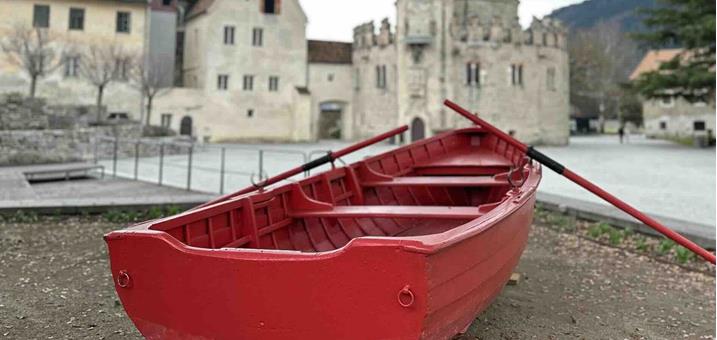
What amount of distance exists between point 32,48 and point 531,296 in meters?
32.2

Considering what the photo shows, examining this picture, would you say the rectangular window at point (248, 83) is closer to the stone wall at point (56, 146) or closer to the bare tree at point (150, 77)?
the bare tree at point (150, 77)

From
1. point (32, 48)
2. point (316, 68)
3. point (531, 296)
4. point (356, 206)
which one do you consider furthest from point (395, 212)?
point (316, 68)

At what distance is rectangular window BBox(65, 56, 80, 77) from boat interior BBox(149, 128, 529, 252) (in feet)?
98.9

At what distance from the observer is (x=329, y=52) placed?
3716cm

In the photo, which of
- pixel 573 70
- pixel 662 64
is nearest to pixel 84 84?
pixel 662 64

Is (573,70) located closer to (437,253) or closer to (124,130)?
(124,130)

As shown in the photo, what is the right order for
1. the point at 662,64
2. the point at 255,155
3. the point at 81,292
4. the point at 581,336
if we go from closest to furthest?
1. the point at 581,336
2. the point at 81,292
3. the point at 255,155
4. the point at 662,64

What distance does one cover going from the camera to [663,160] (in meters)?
20.7

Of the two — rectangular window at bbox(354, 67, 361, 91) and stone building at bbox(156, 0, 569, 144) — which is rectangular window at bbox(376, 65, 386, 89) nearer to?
stone building at bbox(156, 0, 569, 144)

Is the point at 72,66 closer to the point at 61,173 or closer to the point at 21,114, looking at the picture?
the point at 21,114

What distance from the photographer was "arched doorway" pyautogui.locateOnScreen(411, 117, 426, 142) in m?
31.4

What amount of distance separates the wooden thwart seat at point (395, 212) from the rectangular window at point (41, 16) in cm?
3279

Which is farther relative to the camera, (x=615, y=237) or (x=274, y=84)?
(x=274, y=84)

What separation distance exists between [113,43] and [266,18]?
10561 mm
